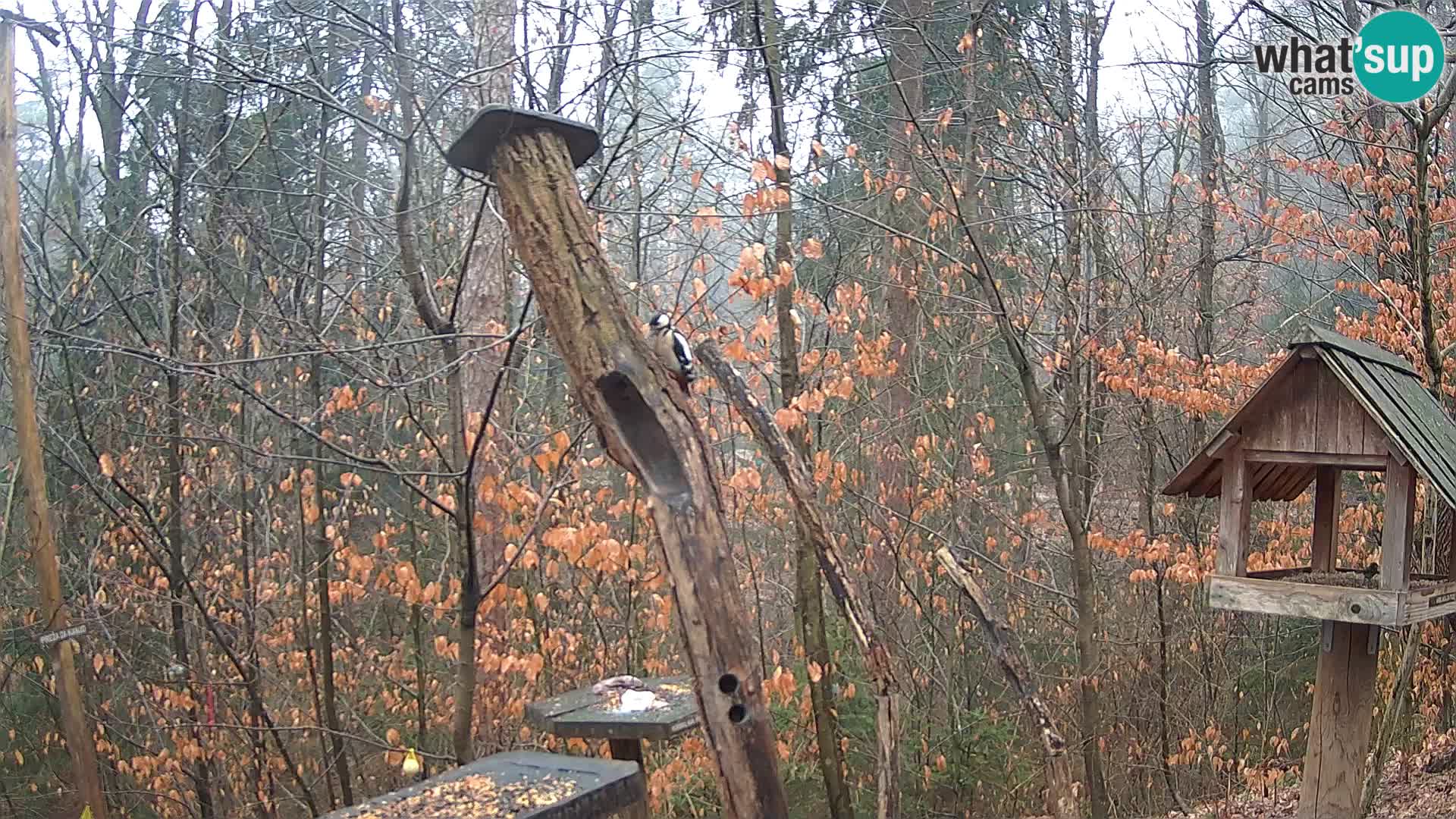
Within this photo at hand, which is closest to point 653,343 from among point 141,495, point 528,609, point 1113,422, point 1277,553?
point 528,609

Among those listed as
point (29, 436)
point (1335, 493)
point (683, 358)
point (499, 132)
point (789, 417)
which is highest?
point (499, 132)

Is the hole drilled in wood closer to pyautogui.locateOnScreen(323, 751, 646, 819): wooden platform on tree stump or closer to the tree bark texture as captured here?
the tree bark texture

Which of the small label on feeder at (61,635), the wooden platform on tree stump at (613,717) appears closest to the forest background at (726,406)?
the small label on feeder at (61,635)

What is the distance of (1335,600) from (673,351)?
246 centimetres

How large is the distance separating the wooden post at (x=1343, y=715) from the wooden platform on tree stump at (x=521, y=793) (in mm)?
2627

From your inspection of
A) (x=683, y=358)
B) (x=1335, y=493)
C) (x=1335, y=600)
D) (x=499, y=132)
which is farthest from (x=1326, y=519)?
(x=499, y=132)

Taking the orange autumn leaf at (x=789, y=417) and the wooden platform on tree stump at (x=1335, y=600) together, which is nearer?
the wooden platform on tree stump at (x=1335, y=600)

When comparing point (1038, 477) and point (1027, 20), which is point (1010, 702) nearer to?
point (1038, 477)

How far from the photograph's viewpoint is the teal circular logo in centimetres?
568

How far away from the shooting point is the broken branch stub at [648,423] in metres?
3.04

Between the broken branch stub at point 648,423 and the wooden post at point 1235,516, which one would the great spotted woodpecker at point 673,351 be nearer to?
the broken branch stub at point 648,423

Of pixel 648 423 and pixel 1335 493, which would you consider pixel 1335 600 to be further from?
pixel 648 423

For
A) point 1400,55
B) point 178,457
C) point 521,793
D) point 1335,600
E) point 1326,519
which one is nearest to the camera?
point 521,793

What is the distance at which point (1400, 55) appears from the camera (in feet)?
19.0
